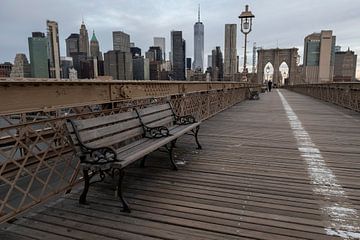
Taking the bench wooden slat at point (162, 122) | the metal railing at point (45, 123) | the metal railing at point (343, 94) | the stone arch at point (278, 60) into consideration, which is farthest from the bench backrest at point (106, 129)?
the stone arch at point (278, 60)

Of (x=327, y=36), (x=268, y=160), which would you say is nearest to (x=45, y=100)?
(x=268, y=160)

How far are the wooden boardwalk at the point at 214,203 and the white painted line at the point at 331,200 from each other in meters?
0.02

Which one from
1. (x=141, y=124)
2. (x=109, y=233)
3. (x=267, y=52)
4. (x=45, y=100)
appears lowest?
(x=109, y=233)

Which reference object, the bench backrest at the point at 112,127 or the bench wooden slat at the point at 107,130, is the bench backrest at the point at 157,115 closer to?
the bench backrest at the point at 112,127

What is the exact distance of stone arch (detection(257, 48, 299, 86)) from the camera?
80906 millimetres

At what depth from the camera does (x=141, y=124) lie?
4578mm

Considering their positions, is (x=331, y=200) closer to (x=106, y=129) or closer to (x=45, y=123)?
(x=106, y=129)

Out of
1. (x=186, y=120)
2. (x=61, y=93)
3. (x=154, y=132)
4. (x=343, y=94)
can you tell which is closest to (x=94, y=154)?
(x=61, y=93)

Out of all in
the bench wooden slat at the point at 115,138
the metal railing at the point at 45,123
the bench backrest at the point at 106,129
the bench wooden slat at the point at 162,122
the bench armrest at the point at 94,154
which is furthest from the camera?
the bench wooden slat at the point at 162,122

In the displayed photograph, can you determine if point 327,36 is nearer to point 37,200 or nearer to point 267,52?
point 267,52

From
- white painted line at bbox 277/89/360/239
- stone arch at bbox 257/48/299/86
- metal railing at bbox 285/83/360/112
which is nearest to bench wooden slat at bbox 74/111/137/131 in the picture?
white painted line at bbox 277/89/360/239

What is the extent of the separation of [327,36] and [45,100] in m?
100

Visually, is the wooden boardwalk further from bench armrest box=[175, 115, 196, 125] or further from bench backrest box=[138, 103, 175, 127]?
bench armrest box=[175, 115, 196, 125]

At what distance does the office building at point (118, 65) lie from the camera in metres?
25.2
